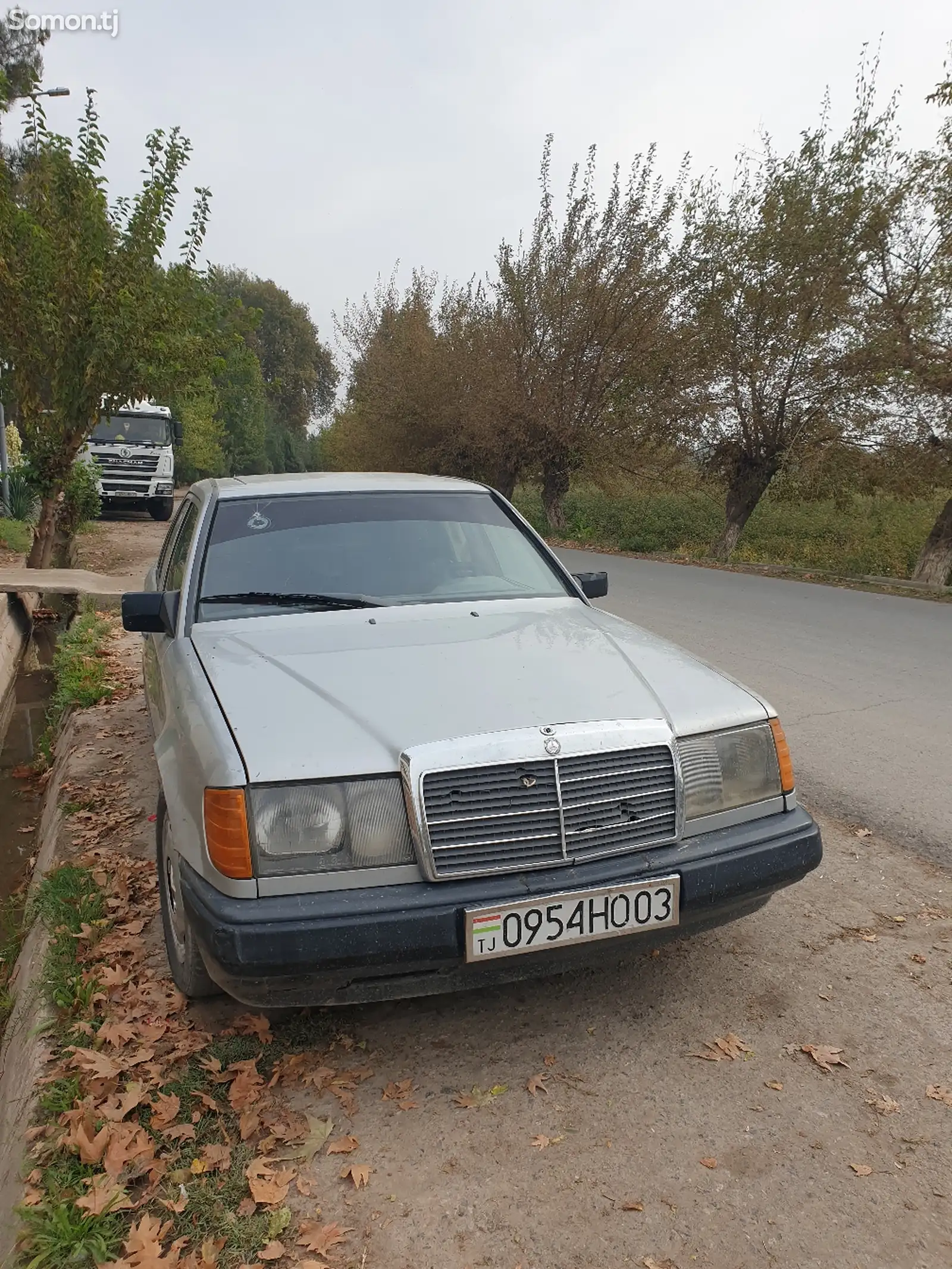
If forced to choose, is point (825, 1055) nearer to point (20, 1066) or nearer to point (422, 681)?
point (422, 681)

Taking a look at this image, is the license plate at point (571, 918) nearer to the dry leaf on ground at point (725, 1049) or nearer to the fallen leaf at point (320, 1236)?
the dry leaf on ground at point (725, 1049)

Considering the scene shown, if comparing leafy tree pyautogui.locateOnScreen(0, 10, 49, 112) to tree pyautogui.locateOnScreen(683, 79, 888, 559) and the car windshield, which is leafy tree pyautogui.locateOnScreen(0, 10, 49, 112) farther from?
the car windshield

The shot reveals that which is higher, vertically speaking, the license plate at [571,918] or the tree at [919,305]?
the tree at [919,305]

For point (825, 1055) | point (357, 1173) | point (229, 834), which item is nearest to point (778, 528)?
point (825, 1055)

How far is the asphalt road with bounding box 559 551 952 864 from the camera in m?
4.91

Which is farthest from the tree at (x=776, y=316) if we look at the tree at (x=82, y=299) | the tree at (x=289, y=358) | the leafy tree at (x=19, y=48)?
the tree at (x=289, y=358)

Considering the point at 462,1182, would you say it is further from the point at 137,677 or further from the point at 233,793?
the point at 137,677

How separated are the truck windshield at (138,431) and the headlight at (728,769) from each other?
23341 millimetres

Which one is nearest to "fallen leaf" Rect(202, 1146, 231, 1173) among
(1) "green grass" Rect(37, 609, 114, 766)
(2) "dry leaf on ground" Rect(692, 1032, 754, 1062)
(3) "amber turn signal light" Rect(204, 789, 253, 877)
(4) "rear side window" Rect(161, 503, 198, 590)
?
(3) "amber turn signal light" Rect(204, 789, 253, 877)

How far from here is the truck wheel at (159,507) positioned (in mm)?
24828

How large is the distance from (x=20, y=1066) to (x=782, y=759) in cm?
256

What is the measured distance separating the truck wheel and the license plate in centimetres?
2421

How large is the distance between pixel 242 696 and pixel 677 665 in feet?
4.87

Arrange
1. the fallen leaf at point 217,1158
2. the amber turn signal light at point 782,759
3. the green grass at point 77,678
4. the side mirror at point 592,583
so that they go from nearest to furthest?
the fallen leaf at point 217,1158 < the amber turn signal light at point 782,759 < the side mirror at point 592,583 < the green grass at point 77,678
